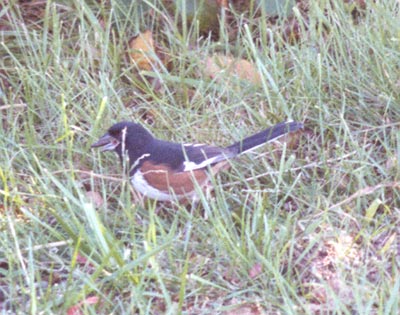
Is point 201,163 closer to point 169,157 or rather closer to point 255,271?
point 169,157

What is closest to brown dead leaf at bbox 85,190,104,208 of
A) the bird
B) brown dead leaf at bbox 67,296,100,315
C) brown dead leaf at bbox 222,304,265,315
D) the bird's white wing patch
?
the bird

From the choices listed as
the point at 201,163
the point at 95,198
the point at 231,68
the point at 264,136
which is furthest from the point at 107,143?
the point at 231,68

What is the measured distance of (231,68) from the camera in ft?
14.6

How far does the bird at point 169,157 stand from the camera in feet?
12.3

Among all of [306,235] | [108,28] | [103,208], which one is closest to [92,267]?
[103,208]

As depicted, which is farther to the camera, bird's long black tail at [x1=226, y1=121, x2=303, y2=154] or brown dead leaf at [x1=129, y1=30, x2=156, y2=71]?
brown dead leaf at [x1=129, y1=30, x2=156, y2=71]

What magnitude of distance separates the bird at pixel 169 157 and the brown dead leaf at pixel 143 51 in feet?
2.39

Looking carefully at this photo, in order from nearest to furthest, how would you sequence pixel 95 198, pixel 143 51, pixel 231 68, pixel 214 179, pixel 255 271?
pixel 255 271 < pixel 214 179 < pixel 95 198 < pixel 231 68 < pixel 143 51

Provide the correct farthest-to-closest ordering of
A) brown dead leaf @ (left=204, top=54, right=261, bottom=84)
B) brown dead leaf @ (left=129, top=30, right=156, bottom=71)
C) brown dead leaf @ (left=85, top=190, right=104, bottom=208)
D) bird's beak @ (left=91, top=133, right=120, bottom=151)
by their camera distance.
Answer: brown dead leaf @ (left=129, top=30, right=156, bottom=71) < brown dead leaf @ (left=204, top=54, right=261, bottom=84) < bird's beak @ (left=91, top=133, right=120, bottom=151) < brown dead leaf @ (left=85, top=190, right=104, bottom=208)

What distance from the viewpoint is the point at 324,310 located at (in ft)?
9.64

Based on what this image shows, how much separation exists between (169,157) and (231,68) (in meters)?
0.79

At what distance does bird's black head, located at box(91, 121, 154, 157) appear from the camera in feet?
12.6

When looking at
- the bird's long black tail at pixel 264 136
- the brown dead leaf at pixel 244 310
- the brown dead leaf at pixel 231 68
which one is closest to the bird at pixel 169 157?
the bird's long black tail at pixel 264 136

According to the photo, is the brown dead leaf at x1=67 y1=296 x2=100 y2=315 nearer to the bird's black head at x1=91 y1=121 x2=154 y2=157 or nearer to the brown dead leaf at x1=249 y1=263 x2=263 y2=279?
the brown dead leaf at x1=249 y1=263 x2=263 y2=279
